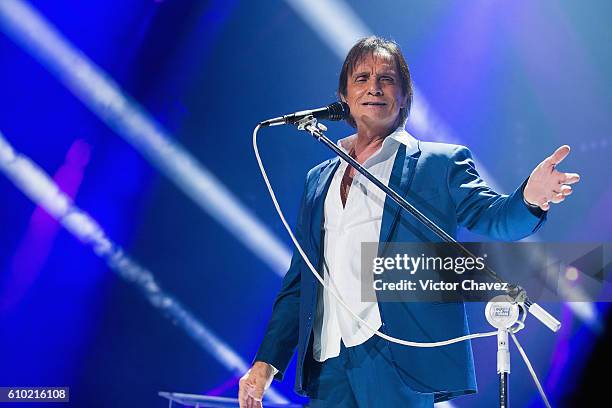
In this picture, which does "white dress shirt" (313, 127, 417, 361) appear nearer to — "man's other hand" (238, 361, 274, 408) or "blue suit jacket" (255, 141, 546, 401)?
"blue suit jacket" (255, 141, 546, 401)

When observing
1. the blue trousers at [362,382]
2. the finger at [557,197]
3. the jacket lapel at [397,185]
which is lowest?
the blue trousers at [362,382]

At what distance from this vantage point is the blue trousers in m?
2.08

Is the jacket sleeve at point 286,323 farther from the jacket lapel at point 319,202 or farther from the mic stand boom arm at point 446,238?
the mic stand boom arm at point 446,238

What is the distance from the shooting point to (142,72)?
11.1ft

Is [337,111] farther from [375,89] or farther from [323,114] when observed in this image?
[375,89]

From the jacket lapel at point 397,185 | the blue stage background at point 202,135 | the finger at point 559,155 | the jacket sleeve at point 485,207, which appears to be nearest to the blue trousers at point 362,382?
the jacket lapel at point 397,185

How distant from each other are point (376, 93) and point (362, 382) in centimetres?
87

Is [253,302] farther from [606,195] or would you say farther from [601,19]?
[601,19]

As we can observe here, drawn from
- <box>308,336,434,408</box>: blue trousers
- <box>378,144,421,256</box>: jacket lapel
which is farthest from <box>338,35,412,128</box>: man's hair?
<box>308,336,434,408</box>: blue trousers

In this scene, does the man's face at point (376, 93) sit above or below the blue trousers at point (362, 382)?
above

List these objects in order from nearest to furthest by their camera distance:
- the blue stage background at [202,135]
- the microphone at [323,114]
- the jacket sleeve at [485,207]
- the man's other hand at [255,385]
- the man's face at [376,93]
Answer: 1. the jacket sleeve at [485,207]
2. the microphone at [323,114]
3. the man's other hand at [255,385]
4. the man's face at [376,93]
5. the blue stage background at [202,135]

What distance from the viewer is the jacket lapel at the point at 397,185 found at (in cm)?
221

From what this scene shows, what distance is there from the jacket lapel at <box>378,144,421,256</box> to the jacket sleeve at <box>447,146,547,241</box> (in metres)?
0.11

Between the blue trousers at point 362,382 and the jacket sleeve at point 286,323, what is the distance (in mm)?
176
